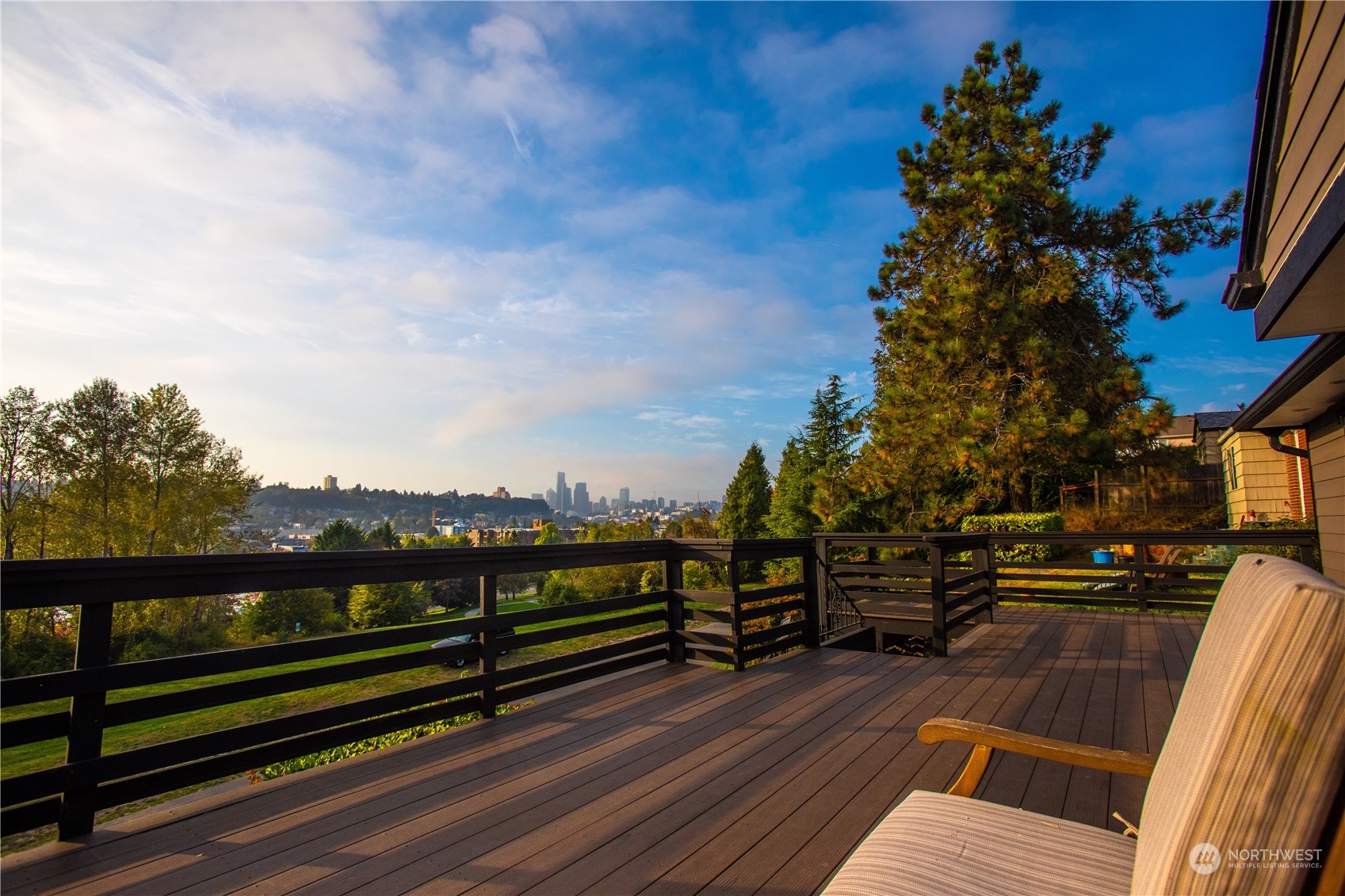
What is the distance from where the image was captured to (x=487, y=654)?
11.2 feet

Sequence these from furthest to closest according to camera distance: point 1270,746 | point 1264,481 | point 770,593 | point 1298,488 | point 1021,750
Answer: point 1264,481 → point 1298,488 → point 770,593 → point 1021,750 → point 1270,746

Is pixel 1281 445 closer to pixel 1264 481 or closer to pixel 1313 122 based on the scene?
pixel 1313 122

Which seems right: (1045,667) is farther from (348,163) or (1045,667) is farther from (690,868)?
(348,163)

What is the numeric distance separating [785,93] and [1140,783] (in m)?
8.55

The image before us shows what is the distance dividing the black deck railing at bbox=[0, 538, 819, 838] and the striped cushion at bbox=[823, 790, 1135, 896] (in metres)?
2.22

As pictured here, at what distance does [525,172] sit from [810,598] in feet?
21.2

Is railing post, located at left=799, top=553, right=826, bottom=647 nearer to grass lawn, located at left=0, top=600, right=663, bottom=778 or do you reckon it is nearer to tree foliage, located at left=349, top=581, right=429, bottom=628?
grass lawn, located at left=0, top=600, right=663, bottom=778

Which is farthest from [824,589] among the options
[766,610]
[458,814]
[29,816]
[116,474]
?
[116,474]

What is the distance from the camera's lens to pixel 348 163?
7.05 m

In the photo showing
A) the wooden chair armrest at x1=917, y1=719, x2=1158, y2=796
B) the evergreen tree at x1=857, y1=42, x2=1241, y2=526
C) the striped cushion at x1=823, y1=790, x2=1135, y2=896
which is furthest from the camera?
the evergreen tree at x1=857, y1=42, x2=1241, y2=526

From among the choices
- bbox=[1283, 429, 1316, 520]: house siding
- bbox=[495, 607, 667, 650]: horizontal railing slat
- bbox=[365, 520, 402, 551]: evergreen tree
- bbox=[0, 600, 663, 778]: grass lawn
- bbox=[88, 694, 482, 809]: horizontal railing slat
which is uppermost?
bbox=[1283, 429, 1316, 520]: house siding

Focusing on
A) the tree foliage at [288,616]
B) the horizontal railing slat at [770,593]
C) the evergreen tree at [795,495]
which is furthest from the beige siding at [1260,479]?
the tree foliage at [288,616]

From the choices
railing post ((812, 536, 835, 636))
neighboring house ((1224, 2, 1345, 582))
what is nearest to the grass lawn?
railing post ((812, 536, 835, 636))

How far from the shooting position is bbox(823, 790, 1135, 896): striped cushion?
1.11 m
